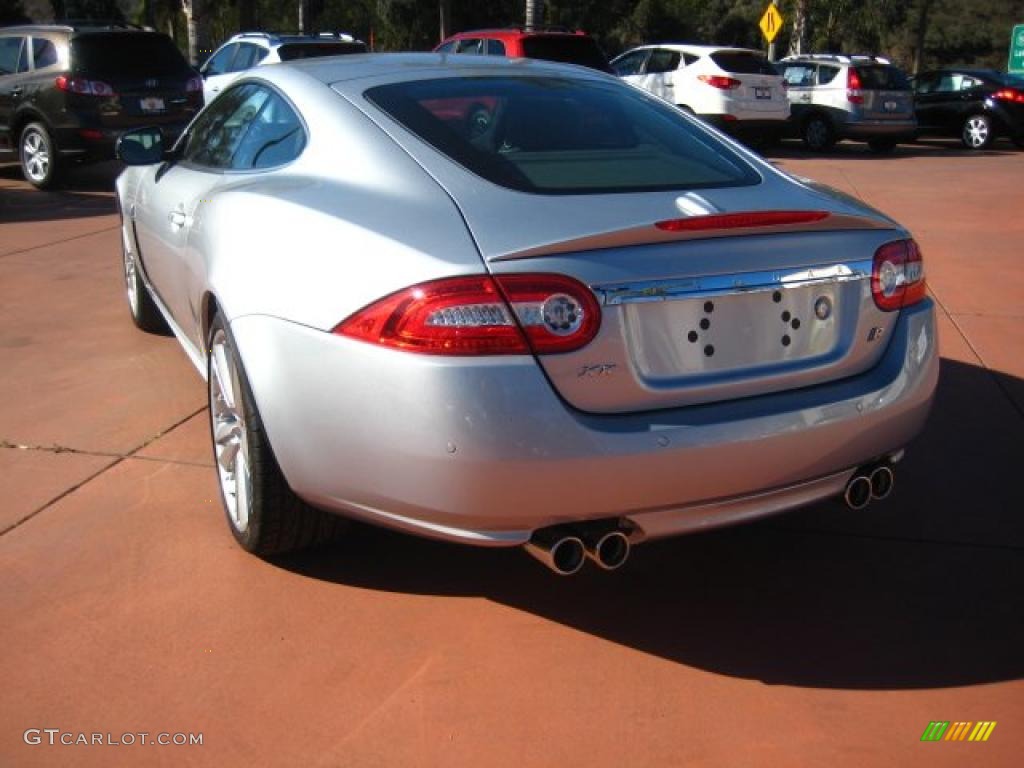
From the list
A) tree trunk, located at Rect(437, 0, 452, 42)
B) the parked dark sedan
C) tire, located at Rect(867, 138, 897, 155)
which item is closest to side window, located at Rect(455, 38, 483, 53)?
tire, located at Rect(867, 138, 897, 155)

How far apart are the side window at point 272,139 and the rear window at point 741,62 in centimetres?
Answer: 1423

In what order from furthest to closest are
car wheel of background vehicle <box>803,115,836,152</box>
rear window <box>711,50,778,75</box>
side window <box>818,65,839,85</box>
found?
1. car wheel of background vehicle <box>803,115,836,152</box>
2. side window <box>818,65,839,85</box>
3. rear window <box>711,50,778,75</box>

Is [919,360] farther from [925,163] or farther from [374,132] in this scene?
[925,163]

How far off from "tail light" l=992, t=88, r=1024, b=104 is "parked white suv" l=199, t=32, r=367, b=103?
1162cm

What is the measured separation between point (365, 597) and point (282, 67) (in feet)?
6.73

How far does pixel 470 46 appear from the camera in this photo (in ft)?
52.4

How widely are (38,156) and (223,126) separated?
8.90 metres

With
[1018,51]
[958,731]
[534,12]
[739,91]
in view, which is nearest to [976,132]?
[1018,51]

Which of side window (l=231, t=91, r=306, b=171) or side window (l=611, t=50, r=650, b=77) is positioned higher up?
side window (l=231, t=91, r=306, b=171)

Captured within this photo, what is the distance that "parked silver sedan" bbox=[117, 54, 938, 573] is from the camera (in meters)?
2.78

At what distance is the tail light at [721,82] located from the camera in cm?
→ 1720

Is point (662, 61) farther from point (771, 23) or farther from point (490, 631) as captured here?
point (490, 631)

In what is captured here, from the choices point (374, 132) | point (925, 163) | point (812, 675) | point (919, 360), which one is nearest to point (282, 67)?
point (374, 132)

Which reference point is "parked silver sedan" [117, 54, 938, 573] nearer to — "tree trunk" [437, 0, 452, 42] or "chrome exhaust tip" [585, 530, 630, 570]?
"chrome exhaust tip" [585, 530, 630, 570]
